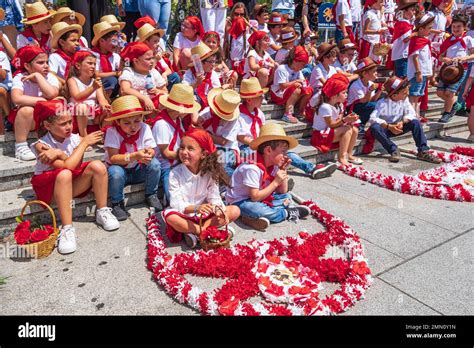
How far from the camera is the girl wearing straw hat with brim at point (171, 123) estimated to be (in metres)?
4.55

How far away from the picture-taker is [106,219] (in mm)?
3963

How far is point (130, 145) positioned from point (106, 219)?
2.64 feet

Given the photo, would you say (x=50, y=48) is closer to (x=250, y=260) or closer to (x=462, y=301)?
(x=250, y=260)

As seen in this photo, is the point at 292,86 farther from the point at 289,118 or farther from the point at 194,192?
the point at 194,192

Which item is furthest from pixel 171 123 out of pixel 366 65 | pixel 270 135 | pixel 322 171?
pixel 366 65

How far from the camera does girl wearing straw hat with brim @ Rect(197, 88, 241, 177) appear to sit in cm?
484

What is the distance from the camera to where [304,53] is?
7.17 meters

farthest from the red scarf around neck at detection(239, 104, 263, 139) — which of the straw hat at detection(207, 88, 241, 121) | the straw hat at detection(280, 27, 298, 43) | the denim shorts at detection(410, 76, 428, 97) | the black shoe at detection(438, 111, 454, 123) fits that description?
the black shoe at detection(438, 111, 454, 123)

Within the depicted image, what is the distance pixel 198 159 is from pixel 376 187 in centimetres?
279

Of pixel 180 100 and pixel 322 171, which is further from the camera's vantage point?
pixel 322 171

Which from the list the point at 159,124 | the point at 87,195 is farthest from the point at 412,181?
the point at 87,195

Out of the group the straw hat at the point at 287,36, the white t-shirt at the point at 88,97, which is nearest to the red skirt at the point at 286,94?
the straw hat at the point at 287,36

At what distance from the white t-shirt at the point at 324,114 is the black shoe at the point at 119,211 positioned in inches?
131

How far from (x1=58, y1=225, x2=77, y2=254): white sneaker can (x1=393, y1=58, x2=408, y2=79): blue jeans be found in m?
6.61
